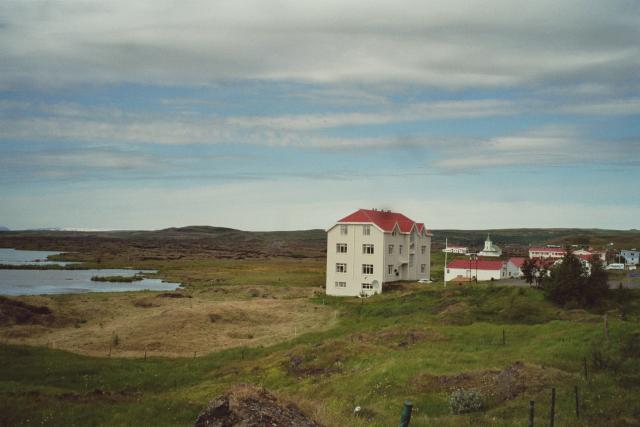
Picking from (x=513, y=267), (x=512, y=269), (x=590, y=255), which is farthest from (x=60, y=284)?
(x=590, y=255)

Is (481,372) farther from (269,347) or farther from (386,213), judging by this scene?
(386,213)

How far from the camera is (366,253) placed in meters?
72.0

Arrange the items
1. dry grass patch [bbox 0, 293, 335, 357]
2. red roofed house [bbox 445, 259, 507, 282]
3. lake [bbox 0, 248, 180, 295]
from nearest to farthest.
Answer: dry grass patch [bbox 0, 293, 335, 357]
lake [bbox 0, 248, 180, 295]
red roofed house [bbox 445, 259, 507, 282]

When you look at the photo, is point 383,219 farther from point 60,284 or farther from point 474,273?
point 60,284

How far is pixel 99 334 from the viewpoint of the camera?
46.8 metres

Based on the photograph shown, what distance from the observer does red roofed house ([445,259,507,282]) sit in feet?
278

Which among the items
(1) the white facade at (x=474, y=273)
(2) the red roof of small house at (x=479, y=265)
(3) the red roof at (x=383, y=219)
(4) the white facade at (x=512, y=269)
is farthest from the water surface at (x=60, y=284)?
(4) the white facade at (x=512, y=269)

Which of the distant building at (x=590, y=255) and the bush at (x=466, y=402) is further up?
the distant building at (x=590, y=255)

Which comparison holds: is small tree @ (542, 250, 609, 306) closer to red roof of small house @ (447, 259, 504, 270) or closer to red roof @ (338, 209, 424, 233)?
red roof @ (338, 209, 424, 233)

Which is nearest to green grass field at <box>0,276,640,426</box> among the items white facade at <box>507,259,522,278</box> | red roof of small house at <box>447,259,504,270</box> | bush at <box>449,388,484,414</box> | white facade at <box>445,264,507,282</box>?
bush at <box>449,388,484,414</box>

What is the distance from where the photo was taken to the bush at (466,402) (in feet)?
62.6

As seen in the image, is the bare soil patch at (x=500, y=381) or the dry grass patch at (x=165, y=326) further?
the dry grass patch at (x=165, y=326)

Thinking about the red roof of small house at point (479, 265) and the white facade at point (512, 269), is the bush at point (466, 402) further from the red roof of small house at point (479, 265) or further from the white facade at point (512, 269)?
the white facade at point (512, 269)

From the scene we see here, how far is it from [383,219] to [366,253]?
221 inches
